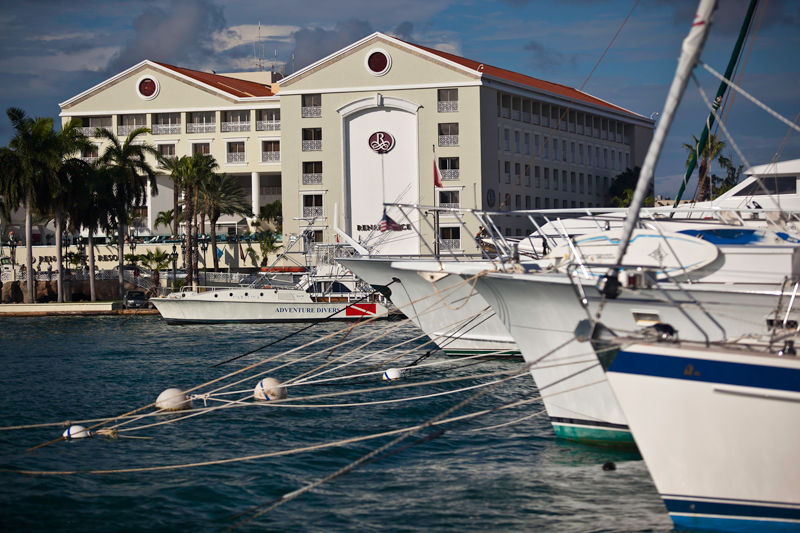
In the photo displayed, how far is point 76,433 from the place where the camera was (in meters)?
13.3

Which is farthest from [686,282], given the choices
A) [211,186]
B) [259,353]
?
[211,186]

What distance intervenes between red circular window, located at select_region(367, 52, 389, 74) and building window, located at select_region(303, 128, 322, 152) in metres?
6.14

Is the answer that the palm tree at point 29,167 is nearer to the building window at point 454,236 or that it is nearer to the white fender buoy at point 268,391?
the building window at point 454,236

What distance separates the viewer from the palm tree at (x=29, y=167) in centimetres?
4966

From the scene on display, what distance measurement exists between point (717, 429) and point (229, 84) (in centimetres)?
7637

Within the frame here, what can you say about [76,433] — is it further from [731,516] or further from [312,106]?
[312,106]

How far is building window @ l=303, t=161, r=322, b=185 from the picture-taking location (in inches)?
2311

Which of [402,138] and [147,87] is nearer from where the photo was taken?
[402,138]

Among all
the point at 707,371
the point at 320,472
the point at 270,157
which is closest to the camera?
the point at 707,371

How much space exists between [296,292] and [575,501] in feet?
96.5

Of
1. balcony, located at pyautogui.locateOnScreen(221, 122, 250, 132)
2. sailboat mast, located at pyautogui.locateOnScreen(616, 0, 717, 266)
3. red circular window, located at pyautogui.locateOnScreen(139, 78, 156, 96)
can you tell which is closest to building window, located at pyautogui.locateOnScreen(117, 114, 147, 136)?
red circular window, located at pyautogui.locateOnScreen(139, 78, 156, 96)

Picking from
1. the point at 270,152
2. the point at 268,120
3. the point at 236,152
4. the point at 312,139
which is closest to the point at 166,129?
the point at 236,152

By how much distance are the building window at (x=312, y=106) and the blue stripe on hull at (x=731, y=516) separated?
5266 cm

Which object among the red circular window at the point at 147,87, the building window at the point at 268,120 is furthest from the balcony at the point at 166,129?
the building window at the point at 268,120
